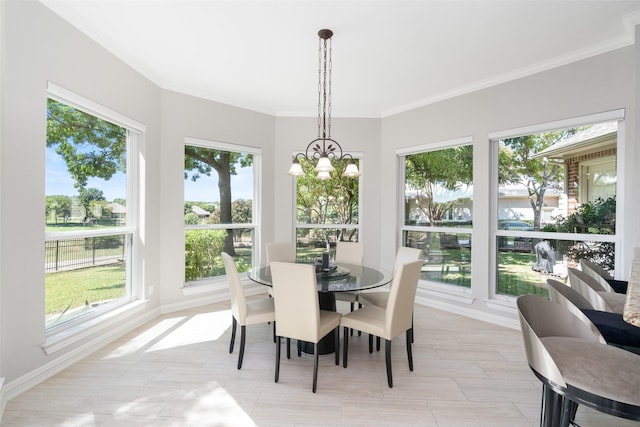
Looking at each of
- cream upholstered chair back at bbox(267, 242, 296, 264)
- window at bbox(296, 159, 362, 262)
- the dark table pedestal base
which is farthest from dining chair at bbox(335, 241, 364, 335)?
window at bbox(296, 159, 362, 262)

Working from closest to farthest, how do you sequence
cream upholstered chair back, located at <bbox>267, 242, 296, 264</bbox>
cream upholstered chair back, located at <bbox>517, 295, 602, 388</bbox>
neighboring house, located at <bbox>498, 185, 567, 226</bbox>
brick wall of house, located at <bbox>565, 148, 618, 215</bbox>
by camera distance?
cream upholstered chair back, located at <bbox>517, 295, 602, 388</bbox>, brick wall of house, located at <bbox>565, 148, 618, 215</bbox>, neighboring house, located at <bbox>498, 185, 567, 226</bbox>, cream upholstered chair back, located at <bbox>267, 242, 296, 264</bbox>

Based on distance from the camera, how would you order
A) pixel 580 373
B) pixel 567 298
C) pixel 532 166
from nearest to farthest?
pixel 580 373 < pixel 567 298 < pixel 532 166

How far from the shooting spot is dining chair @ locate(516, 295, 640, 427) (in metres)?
1.21

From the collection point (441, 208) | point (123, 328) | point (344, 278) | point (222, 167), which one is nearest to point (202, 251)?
point (222, 167)

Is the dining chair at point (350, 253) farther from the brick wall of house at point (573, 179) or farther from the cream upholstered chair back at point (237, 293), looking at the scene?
the brick wall of house at point (573, 179)

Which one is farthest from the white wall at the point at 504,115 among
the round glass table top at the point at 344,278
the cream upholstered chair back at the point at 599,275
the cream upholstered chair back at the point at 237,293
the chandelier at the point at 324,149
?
the cream upholstered chair back at the point at 237,293

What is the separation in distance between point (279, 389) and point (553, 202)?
3.32m

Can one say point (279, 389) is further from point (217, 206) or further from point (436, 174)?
point (436, 174)

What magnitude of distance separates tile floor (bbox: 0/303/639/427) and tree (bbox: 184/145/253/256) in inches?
70.2

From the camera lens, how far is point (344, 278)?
2873 mm

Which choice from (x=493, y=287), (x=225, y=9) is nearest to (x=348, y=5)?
(x=225, y=9)

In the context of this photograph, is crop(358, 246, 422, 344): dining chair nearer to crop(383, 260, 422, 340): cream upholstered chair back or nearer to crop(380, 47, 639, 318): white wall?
crop(383, 260, 422, 340): cream upholstered chair back

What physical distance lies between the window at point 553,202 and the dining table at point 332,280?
5.81ft

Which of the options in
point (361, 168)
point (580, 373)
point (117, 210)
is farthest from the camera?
point (361, 168)
